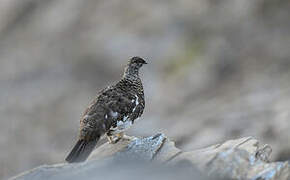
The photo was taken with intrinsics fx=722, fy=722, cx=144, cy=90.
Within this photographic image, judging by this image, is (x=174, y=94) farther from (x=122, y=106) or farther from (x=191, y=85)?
(x=122, y=106)

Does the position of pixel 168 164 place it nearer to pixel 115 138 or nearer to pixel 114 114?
pixel 114 114

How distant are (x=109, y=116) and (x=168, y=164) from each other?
2132 millimetres

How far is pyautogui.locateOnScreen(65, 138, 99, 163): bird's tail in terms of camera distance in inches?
515

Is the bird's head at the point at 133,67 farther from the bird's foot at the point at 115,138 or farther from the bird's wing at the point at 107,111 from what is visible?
the bird's foot at the point at 115,138

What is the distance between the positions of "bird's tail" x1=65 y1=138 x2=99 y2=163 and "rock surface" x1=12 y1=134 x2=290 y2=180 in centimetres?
12

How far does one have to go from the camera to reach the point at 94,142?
1355 cm

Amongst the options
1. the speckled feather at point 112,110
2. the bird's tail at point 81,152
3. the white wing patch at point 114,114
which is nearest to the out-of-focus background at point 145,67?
the speckled feather at point 112,110

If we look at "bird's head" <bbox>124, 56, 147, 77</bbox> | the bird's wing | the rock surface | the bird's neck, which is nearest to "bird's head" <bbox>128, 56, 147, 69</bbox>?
"bird's head" <bbox>124, 56, 147, 77</bbox>

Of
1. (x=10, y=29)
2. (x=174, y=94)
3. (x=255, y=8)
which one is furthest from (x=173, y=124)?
(x=10, y=29)

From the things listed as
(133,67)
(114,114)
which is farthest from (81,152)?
(133,67)

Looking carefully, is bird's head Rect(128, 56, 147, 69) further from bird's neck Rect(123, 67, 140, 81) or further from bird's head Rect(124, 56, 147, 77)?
bird's neck Rect(123, 67, 140, 81)

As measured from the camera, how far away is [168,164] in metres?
12.3

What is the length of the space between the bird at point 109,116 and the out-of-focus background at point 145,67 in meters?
15.4

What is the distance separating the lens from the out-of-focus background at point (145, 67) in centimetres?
3388
